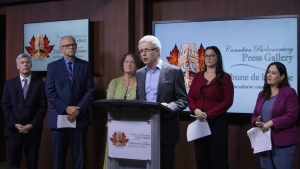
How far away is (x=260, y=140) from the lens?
380 centimetres

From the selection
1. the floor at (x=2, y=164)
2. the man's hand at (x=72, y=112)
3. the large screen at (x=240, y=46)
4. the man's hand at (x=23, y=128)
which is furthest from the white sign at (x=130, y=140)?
the floor at (x=2, y=164)

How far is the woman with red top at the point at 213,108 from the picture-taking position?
412 centimetres

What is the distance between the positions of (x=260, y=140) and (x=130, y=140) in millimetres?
1451

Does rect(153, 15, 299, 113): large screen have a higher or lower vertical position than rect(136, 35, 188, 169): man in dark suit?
higher

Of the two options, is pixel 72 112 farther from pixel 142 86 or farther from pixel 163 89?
pixel 163 89

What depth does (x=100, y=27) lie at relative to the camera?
5.42 m

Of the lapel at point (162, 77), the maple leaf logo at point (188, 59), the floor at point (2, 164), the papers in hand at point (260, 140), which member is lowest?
the floor at point (2, 164)

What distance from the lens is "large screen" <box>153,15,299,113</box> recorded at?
14.6 ft

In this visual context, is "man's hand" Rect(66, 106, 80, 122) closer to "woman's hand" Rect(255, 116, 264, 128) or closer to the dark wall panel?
the dark wall panel

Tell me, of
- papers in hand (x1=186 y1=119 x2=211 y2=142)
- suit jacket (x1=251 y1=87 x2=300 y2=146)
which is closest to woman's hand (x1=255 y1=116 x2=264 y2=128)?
suit jacket (x1=251 y1=87 x2=300 y2=146)

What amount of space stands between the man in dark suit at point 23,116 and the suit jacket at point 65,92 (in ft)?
0.69

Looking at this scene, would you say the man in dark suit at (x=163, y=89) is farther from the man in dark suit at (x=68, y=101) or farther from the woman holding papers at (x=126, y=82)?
the man in dark suit at (x=68, y=101)

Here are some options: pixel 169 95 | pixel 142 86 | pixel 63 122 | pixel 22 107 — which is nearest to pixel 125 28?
pixel 63 122

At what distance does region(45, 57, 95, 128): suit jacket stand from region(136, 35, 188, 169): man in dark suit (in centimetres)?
145
